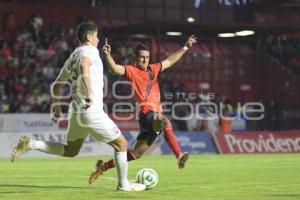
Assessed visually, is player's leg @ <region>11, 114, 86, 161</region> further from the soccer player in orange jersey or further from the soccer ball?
the soccer player in orange jersey

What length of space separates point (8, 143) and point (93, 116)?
16977mm

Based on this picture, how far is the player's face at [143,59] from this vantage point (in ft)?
38.6

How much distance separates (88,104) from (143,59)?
271 centimetres

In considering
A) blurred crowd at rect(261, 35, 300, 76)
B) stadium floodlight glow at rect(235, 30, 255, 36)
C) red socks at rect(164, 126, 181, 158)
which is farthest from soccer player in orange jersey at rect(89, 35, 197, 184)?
blurred crowd at rect(261, 35, 300, 76)

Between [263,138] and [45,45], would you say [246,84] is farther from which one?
[45,45]

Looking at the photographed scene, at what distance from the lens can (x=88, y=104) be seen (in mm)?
9328

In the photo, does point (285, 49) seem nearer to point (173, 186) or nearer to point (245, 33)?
point (245, 33)

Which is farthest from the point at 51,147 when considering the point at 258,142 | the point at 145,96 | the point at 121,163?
the point at 258,142

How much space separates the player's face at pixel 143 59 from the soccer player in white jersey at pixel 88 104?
2.25 m

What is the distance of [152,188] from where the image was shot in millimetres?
10617

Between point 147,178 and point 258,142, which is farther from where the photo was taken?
point 258,142

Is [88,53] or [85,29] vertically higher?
[85,29]

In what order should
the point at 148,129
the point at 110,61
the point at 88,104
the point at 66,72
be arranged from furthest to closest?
the point at 148,129, the point at 110,61, the point at 66,72, the point at 88,104

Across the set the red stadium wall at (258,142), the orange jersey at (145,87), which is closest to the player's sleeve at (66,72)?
the orange jersey at (145,87)
